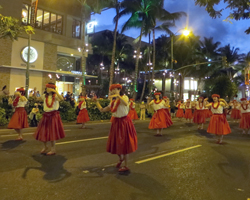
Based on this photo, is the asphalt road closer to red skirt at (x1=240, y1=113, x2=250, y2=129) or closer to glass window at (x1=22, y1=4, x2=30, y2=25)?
red skirt at (x1=240, y1=113, x2=250, y2=129)

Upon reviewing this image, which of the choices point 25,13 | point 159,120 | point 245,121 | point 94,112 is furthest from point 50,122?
point 25,13

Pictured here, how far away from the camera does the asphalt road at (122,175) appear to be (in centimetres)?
421

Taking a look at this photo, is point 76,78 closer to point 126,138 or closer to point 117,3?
point 117,3

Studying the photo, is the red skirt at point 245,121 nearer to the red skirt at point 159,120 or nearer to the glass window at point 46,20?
the red skirt at point 159,120

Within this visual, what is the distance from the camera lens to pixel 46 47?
73.2 feet

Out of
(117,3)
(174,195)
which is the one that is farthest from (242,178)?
(117,3)

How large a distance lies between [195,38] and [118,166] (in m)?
37.6

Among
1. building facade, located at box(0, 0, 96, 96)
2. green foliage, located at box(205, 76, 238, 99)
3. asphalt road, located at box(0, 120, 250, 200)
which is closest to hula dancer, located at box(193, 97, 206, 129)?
asphalt road, located at box(0, 120, 250, 200)

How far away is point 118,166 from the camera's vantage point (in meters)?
5.75

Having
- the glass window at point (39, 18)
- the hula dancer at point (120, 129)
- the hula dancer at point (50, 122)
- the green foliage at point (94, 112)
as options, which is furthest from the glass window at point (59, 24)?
the hula dancer at point (120, 129)

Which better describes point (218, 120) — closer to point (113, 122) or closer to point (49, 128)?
point (113, 122)

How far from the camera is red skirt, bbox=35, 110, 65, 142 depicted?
6469mm

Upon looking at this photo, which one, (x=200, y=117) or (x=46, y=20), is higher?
(x=46, y=20)

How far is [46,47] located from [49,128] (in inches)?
693
